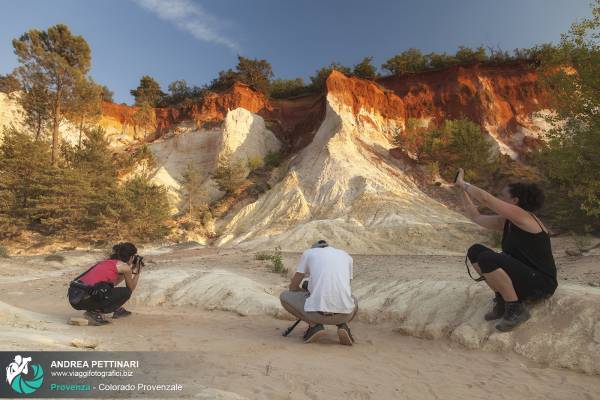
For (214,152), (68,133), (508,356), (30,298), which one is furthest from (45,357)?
(68,133)

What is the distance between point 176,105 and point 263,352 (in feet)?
130

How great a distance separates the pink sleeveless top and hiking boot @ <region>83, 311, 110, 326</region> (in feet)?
1.38

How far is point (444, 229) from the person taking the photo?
16.3m

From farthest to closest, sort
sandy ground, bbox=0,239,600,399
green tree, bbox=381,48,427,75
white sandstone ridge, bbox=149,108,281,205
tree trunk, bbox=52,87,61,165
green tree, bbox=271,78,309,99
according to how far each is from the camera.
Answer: green tree, bbox=271,78,309,99, green tree, bbox=381,48,427,75, white sandstone ridge, bbox=149,108,281,205, tree trunk, bbox=52,87,61,165, sandy ground, bbox=0,239,600,399

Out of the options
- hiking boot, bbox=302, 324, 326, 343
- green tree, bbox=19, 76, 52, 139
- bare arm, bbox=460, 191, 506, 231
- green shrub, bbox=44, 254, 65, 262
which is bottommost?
green shrub, bbox=44, 254, 65, 262

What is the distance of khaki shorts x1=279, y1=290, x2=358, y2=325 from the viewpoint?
4.20m

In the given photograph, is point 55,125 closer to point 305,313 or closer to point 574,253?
point 305,313

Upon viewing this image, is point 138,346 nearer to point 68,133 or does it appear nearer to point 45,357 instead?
point 45,357

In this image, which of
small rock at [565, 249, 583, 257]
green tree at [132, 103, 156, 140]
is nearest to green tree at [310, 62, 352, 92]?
green tree at [132, 103, 156, 140]

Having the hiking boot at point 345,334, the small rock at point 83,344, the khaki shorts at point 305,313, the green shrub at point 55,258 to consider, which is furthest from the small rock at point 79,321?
the green shrub at point 55,258

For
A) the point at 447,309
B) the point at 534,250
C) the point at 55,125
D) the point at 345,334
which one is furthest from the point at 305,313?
the point at 55,125

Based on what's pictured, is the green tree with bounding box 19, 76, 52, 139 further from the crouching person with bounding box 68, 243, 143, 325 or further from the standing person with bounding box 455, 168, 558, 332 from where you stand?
the standing person with bounding box 455, 168, 558, 332

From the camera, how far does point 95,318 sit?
5000 mm

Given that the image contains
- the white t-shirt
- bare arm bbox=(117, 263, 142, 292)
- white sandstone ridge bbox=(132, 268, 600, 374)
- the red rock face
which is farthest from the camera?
the red rock face
